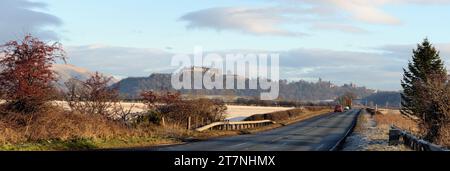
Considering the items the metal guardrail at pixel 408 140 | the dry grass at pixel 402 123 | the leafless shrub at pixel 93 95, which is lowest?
the dry grass at pixel 402 123

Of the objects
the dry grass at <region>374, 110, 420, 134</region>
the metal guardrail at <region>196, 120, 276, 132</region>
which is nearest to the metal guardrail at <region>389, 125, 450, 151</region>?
the dry grass at <region>374, 110, 420, 134</region>

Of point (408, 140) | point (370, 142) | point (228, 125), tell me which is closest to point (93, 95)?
point (370, 142)

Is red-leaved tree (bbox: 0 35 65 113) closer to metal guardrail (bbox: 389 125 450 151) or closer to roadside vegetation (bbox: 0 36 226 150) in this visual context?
roadside vegetation (bbox: 0 36 226 150)

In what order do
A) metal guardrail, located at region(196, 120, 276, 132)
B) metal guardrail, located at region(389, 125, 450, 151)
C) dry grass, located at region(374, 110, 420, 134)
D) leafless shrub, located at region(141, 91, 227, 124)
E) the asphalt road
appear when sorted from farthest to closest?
leafless shrub, located at region(141, 91, 227, 124)
metal guardrail, located at region(196, 120, 276, 132)
dry grass, located at region(374, 110, 420, 134)
the asphalt road
metal guardrail, located at region(389, 125, 450, 151)

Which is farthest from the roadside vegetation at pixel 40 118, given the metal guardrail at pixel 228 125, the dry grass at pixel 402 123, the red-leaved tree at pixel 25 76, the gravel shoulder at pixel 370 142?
the dry grass at pixel 402 123

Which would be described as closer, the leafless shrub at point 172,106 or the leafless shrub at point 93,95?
the leafless shrub at point 93,95

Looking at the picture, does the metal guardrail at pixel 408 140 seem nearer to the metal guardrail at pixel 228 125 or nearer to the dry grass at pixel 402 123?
the dry grass at pixel 402 123

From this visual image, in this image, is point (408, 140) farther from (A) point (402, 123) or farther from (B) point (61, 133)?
(A) point (402, 123)

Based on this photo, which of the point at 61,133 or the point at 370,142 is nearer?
the point at 61,133
